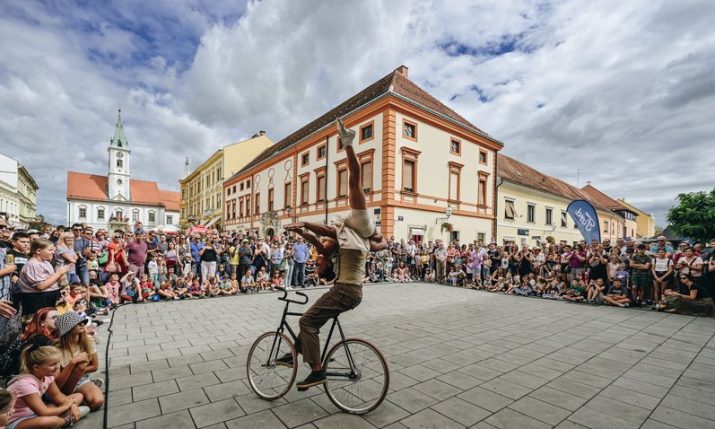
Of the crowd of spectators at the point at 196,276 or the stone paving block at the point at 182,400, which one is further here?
the crowd of spectators at the point at 196,276

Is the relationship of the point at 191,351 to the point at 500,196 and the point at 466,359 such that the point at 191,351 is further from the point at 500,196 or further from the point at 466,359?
the point at 500,196

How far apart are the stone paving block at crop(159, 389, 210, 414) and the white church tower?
3174 inches

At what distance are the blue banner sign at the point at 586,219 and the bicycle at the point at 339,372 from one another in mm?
12623

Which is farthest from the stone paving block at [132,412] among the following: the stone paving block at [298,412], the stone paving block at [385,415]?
the stone paving block at [385,415]

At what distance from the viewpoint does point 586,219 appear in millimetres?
13016

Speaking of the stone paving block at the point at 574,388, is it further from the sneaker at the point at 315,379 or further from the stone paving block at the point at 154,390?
the stone paving block at the point at 154,390

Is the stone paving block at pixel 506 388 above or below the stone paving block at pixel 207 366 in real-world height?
above

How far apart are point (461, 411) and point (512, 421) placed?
454 millimetres

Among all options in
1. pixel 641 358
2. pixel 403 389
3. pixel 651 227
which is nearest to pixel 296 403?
pixel 403 389

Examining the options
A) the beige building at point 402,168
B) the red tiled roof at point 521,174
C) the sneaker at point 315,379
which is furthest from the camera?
the red tiled roof at point 521,174

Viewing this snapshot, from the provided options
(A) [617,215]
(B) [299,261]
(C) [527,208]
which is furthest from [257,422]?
(A) [617,215]

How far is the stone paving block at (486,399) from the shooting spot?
3.47m

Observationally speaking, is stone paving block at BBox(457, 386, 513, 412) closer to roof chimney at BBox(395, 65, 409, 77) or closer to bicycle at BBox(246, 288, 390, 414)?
bicycle at BBox(246, 288, 390, 414)

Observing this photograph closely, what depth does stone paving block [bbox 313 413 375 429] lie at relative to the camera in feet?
10.1
